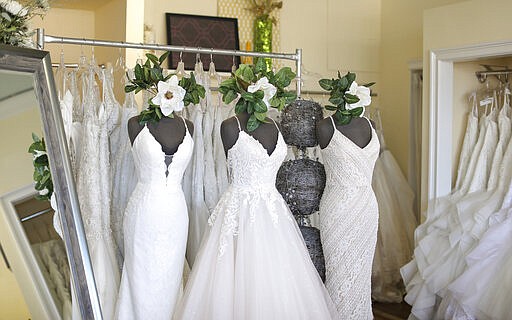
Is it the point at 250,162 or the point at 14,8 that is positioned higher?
the point at 14,8

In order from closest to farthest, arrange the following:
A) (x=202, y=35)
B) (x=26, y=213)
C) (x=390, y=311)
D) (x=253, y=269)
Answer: (x=26, y=213), (x=253, y=269), (x=390, y=311), (x=202, y=35)

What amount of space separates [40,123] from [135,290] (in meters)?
1.15

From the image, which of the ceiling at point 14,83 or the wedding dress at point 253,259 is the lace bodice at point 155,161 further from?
the ceiling at point 14,83

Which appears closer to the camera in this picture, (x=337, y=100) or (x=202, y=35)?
(x=337, y=100)

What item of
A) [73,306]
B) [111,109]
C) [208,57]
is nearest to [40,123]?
[73,306]

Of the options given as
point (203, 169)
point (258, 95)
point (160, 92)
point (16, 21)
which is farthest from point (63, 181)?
point (203, 169)

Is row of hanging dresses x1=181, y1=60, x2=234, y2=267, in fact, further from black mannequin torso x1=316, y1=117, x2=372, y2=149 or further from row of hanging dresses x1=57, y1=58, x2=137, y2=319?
black mannequin torso x1=316, y1=117, x2=372, y2=149

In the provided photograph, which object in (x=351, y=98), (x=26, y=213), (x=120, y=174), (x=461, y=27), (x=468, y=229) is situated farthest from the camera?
(x=461, y=27)

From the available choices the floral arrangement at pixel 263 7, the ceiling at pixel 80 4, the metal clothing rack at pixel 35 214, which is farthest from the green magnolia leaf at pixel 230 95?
the ceiling at pixel 80 4

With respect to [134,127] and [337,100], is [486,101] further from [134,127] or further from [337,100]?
[134,127]

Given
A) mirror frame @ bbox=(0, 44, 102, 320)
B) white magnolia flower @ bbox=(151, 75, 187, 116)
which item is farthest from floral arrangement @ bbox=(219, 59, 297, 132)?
mirror frame @ bbox=(0, 44, 102, 320)

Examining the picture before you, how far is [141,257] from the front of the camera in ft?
10.9

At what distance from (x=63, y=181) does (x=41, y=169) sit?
0.28ft

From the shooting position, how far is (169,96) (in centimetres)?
336
